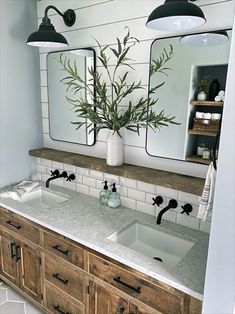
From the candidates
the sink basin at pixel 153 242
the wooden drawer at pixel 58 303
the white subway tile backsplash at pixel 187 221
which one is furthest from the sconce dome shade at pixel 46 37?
the wooden drawer at pixel 58 303

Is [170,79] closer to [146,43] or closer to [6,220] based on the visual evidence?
[146,43]

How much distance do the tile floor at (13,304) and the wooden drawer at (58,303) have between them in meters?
0.27

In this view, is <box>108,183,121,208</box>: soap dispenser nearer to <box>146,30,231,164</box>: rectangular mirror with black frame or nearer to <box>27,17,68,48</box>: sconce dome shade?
<box>146,30,231,164</box>: rectangular mirror with black frame

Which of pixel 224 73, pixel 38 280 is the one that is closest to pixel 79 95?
pixel 224 73

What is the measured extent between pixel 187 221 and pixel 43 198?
1.32m

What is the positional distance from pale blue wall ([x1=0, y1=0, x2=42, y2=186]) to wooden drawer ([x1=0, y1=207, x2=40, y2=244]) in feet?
1.22

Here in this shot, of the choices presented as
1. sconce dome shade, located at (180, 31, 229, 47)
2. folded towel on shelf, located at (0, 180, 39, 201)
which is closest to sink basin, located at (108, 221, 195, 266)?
folded towel on shelf, located at (0, 180, 39, 201)

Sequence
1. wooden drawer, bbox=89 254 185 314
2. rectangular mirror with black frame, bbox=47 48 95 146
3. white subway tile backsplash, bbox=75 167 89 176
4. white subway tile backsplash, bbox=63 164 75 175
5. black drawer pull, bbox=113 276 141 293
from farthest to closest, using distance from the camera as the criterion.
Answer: white subway tile backsplash, bbox=63 164 75 175, white subway tile backsplash, bbox=75 167 89 176, rectangular mirror with black frame, bbox=47 48 95 146, black drawer pull, bbox=113 276 141 293, wooden drawer, bbox=89 254 185 314

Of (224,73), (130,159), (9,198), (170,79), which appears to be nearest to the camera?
(224,73)

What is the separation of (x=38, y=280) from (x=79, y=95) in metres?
1.45

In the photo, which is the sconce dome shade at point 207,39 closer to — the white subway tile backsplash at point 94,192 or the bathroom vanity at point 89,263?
the bathroom vanity at point 89,263

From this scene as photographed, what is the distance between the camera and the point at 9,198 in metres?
2.12

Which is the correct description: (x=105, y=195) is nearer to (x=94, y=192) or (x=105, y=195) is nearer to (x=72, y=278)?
(x=94, y=192)

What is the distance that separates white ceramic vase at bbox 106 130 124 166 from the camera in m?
1.85
